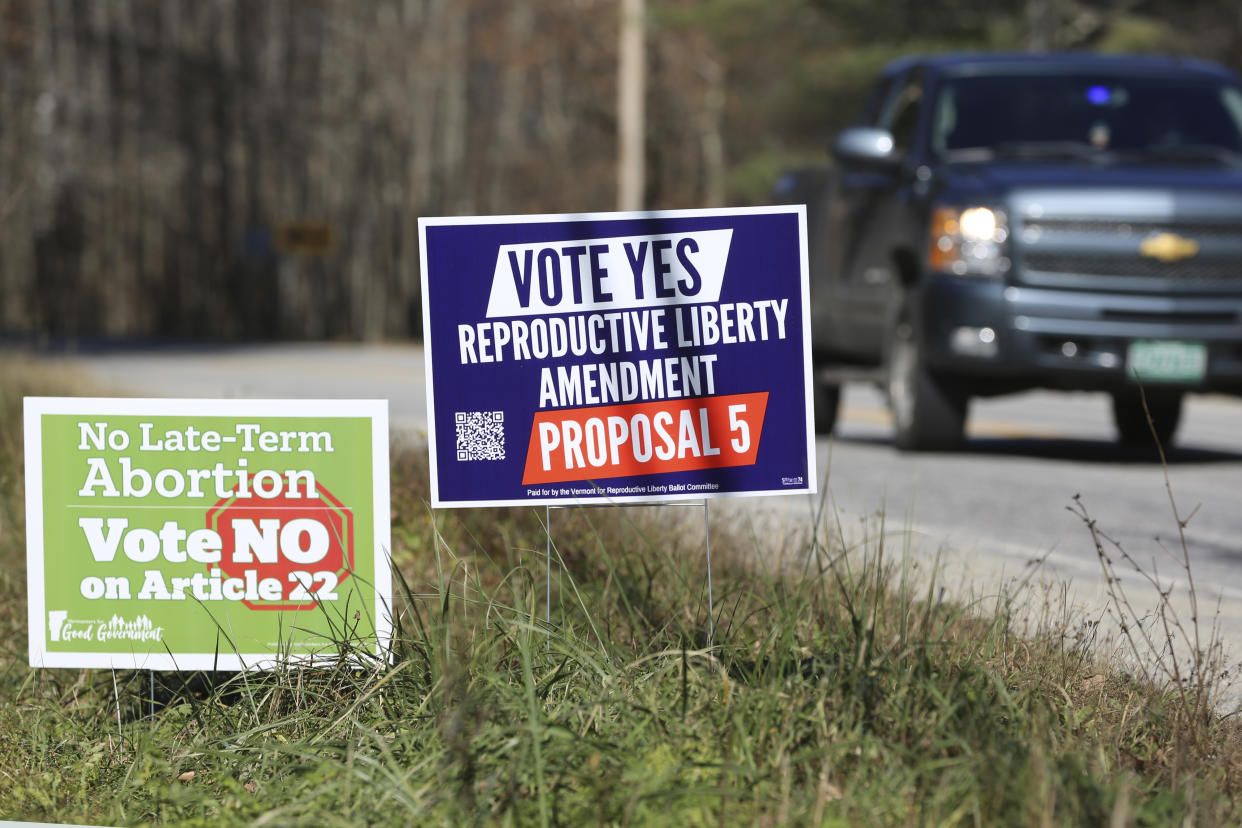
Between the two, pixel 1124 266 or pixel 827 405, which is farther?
pixel 827 405

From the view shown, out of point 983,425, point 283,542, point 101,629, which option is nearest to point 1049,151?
point 983,425

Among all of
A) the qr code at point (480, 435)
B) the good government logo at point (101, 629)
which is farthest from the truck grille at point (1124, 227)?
the good government logo at point (101, 629)

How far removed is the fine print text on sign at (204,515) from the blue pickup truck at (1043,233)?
5.73 m

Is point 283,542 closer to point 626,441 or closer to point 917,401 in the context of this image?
point 626,441

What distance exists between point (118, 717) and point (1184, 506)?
223 inches

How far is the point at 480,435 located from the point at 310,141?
42.2 metres

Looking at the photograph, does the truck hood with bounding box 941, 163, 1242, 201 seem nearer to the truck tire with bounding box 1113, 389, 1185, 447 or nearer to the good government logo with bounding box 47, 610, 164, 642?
the truck tire with bounding box 1113, 389, 1185, 447

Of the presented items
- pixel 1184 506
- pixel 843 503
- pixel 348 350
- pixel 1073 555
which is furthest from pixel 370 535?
pixel 348 350

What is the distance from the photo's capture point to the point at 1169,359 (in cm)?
941

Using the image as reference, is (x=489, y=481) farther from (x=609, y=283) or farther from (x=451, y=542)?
(x=451, y=542)

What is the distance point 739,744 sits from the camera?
134 inches

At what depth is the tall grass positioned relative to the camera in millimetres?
3172

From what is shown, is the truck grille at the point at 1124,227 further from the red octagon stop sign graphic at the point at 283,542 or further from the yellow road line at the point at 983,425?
the red octagon stop sign graphic at the point at 283,542

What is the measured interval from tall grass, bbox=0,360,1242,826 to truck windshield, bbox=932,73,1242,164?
579 centimetres
